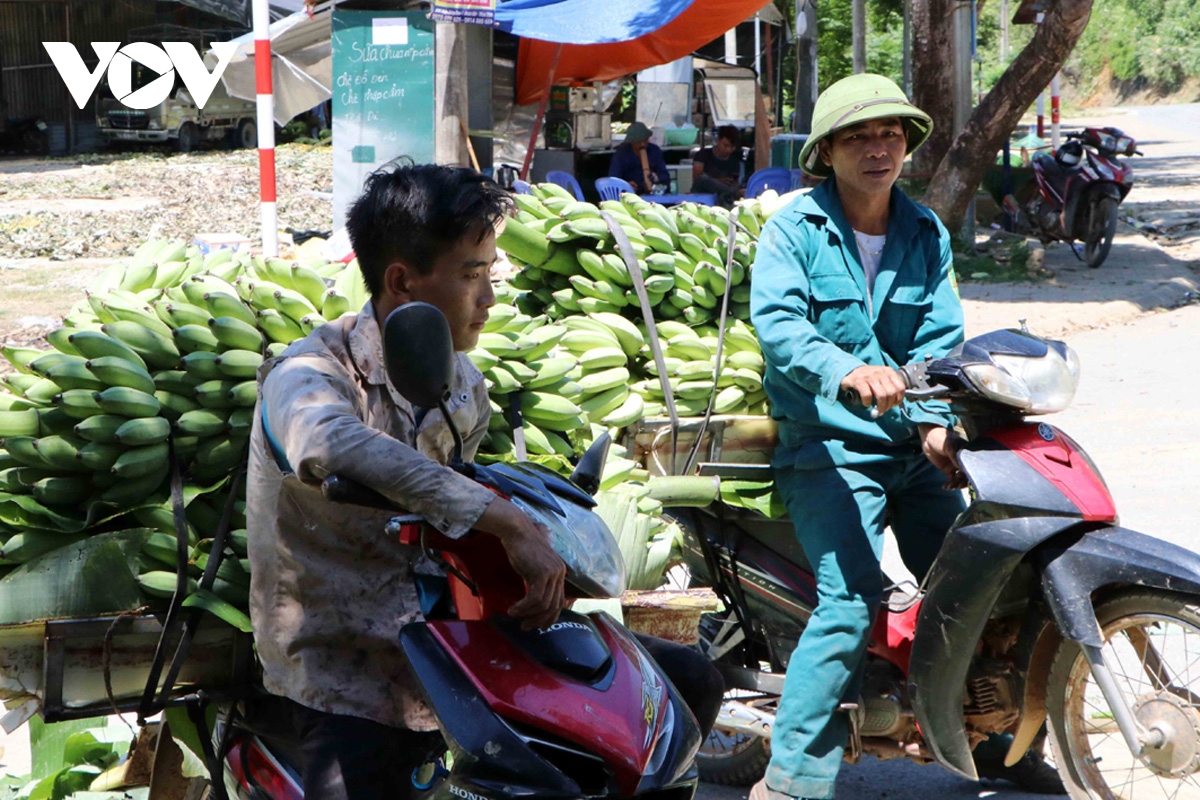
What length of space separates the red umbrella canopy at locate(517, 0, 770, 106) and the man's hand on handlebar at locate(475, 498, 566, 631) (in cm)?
1106

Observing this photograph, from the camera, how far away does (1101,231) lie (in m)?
12.5

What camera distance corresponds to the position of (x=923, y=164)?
44.5 ft

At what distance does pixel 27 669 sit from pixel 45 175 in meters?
20.0

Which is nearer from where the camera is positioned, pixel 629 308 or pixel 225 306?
pixel 225 306

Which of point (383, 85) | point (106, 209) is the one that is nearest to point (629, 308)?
point (383, 85)

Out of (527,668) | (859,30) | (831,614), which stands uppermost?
(859,30)

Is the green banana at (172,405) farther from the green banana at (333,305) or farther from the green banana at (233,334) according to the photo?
the green banana at (333,305)

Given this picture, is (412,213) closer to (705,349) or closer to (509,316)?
(509,316)

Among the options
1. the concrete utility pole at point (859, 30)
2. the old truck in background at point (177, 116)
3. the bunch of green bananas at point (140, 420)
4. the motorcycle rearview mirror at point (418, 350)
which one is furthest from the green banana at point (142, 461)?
the old truck in background at point (177, 116)

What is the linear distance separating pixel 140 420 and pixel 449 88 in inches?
225

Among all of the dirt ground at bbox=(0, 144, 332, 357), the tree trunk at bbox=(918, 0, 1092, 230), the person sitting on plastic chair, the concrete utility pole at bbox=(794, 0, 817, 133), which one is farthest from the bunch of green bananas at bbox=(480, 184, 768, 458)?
the concrete utility pole at bbox=(794, 0, 817, 133)

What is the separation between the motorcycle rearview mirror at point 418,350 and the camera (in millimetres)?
1701

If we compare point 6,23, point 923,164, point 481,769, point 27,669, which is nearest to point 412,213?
point 481,769

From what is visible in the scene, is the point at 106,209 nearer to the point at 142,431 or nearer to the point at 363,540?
the point at 142,431
